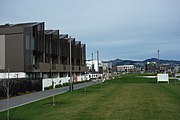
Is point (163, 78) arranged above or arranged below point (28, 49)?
below

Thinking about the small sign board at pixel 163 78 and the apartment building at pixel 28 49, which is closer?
the apartment building at pixel 28 49

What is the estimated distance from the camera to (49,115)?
46.9 ft

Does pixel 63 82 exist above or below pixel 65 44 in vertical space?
below

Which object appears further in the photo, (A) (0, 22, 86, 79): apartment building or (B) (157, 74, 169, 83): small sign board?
(B) (157, 74, 169, 83): small sign board

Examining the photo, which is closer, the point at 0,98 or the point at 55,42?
the point at 0,98

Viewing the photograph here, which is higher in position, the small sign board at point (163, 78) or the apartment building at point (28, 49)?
the apartment building at point (28, 49)

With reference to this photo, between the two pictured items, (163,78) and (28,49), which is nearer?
(28,49)

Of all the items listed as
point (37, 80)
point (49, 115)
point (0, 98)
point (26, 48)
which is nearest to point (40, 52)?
point (26, 48)

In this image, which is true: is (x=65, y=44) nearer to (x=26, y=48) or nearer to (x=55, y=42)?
(x=55, y=42)

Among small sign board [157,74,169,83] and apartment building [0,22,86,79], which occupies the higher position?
apartment building [0,22,86,79]

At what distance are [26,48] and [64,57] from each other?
68.4ft

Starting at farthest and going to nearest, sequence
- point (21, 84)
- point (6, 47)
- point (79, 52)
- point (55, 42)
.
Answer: point (79, 52) → point (55, 42) → point (6, 47) → point (21, 84)

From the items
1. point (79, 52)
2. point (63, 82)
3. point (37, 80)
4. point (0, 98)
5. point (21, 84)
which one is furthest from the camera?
point (79, 52)

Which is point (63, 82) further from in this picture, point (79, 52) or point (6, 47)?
point (79, 52)
